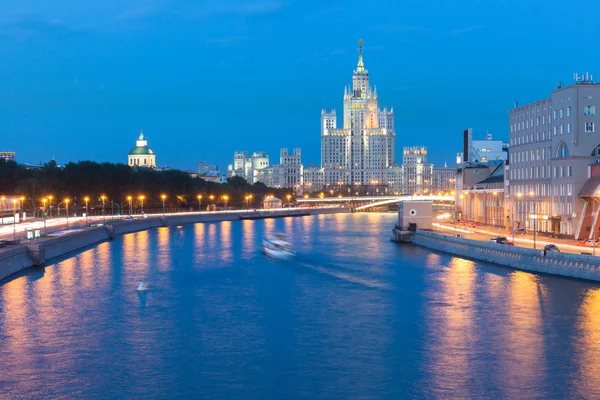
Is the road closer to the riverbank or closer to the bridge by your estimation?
the riverbank

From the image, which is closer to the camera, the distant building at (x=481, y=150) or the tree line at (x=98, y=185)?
the tree line at (x=98, y=185)

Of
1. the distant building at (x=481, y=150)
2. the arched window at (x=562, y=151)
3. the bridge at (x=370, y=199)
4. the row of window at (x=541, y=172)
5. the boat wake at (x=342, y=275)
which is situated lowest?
the boat wake at (x=342, y=275)

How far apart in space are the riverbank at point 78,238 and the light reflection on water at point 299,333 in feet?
4.15

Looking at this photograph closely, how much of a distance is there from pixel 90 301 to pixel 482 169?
55.8 metres

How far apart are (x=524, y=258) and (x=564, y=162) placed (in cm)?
1197

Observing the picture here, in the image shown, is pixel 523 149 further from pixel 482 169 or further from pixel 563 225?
pixel 482 169

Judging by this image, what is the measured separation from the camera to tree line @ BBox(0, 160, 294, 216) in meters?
89.3

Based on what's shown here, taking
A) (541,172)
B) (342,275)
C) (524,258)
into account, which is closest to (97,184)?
(541,172)

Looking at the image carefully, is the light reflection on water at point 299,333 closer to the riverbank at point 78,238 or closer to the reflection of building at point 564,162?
the riverbank at point 78,238

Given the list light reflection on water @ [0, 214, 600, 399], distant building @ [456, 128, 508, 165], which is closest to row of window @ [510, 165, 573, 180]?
light reflection on water @ [0, 214, 600, 399]

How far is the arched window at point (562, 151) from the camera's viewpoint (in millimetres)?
50631

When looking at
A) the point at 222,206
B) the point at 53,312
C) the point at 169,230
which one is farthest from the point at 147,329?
the point at 222,206

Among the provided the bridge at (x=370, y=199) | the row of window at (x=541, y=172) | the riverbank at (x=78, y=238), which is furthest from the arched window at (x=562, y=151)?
the bridge at (x=370, y=199)

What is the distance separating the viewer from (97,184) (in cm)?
9719
